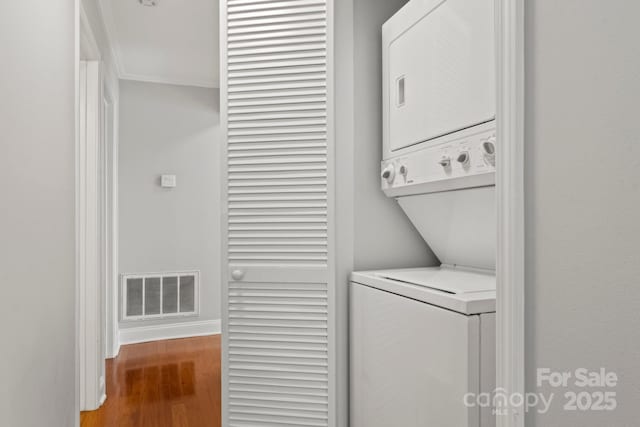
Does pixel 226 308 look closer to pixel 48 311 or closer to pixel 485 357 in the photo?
pixel 48 311

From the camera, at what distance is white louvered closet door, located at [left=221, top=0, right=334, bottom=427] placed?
183 centimetres

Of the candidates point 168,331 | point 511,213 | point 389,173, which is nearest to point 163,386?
point 168,331

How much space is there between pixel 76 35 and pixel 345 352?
170 cm

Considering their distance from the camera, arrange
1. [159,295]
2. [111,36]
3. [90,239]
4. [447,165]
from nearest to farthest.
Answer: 1. [447,165]
2. [90,239]
3. [111,36]
4. [159,295]

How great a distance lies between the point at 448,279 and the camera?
1.52 meters

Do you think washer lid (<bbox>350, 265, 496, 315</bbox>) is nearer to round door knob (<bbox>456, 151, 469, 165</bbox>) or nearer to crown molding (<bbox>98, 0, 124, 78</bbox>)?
round door knob (<bbox>456, 151, 469, 165</bbox>)

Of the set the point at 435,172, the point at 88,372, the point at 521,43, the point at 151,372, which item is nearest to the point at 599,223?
the point at 521,43

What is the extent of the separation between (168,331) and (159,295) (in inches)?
14.3

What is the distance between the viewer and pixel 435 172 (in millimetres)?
1513

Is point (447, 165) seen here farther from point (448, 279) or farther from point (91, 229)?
point (91, 229)

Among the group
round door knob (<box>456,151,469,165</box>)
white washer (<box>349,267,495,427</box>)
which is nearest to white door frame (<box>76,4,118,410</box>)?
white washer (<box>349,267,495,427</box>)

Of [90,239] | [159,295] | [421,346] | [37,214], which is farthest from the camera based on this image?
[159,295]

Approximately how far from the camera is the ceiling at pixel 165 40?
278 centimetres

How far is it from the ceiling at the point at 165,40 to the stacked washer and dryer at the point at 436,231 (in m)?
1.65
